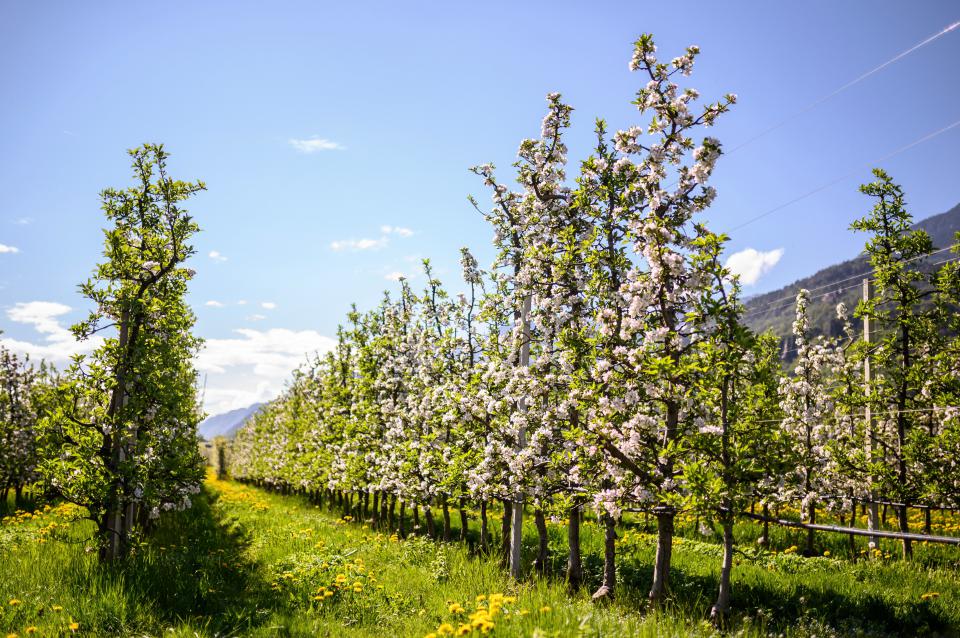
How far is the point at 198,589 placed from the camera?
35.4ft

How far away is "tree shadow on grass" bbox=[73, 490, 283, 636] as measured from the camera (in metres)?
9.04

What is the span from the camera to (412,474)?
18.8m

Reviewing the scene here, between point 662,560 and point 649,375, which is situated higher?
point 649,375

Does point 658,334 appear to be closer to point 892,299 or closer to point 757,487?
point 757,487

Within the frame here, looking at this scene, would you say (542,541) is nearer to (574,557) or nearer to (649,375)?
(574,557)

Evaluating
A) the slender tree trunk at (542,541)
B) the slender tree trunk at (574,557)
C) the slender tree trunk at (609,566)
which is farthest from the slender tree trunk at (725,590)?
the slender tree trunk at (542,541)

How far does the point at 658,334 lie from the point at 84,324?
12.0 metres

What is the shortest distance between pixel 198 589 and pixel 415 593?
434 centimetres

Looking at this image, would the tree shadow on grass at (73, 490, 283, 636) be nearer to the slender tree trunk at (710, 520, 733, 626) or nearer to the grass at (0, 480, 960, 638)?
the grass at (0, 480, 960, 638)

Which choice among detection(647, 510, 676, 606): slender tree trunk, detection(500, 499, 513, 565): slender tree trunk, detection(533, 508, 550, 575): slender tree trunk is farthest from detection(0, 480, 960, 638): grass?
detection(533, 508, 550, 575): slender tree trunk

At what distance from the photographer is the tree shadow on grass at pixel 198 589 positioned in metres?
9.04

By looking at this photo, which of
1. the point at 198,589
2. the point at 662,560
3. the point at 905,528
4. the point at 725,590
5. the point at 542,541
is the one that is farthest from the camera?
the point at 905,528

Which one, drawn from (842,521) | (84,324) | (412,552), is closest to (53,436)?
(84,324)

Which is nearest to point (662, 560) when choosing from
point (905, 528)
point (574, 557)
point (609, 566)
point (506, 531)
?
point (609, 566)
